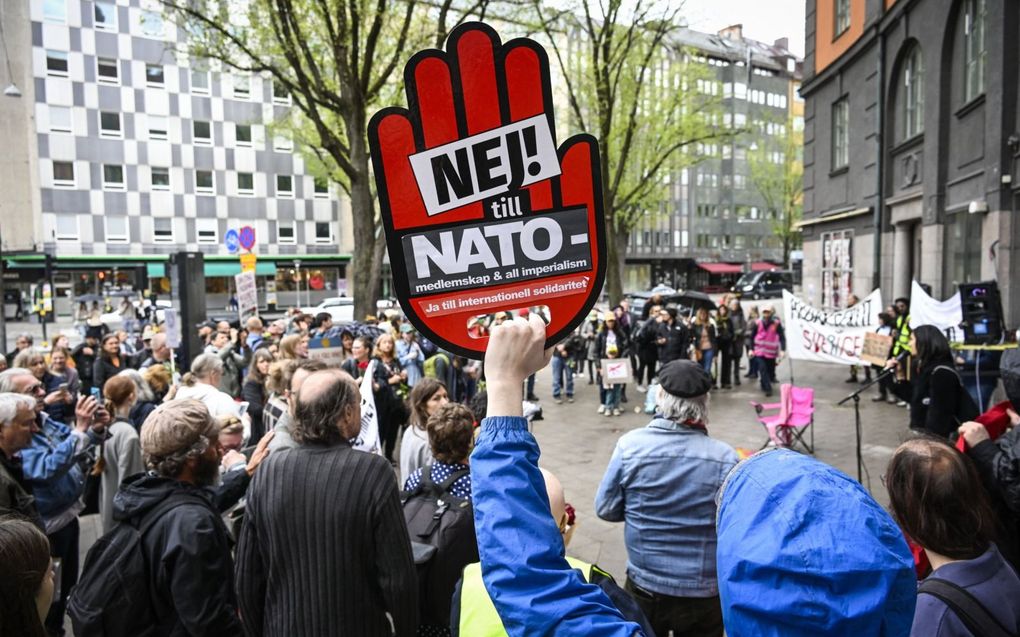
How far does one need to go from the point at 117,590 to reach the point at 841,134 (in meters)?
22.0

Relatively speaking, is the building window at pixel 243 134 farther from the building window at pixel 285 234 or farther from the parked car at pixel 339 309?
the parked car at pixel 339 309

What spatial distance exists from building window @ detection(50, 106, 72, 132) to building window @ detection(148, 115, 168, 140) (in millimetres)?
4298

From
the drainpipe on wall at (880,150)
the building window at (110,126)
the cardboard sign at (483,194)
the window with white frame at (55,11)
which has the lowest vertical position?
the cardboard sign at (483,194)

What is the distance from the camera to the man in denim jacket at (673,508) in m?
A: 2.90

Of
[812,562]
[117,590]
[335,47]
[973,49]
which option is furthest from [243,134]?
[812,562]

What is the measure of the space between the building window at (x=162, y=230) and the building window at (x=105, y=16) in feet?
37.7

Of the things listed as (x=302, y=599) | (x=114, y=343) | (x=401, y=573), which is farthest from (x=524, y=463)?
(x=114, y=343)

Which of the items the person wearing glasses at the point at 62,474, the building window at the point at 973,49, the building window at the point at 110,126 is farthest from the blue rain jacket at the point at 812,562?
the building window at the point at 110,126

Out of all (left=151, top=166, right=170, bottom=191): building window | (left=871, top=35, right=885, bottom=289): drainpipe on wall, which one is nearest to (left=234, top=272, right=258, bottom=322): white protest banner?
(left=871, top=35, right=885, bottom=289): drainpipe on wall

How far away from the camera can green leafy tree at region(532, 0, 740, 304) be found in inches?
728

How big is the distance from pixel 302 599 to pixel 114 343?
28.3ft

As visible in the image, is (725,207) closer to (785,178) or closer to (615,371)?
(785,178)

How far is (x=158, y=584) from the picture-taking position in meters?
2.42

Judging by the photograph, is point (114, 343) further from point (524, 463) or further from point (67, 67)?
point (67, 67)
